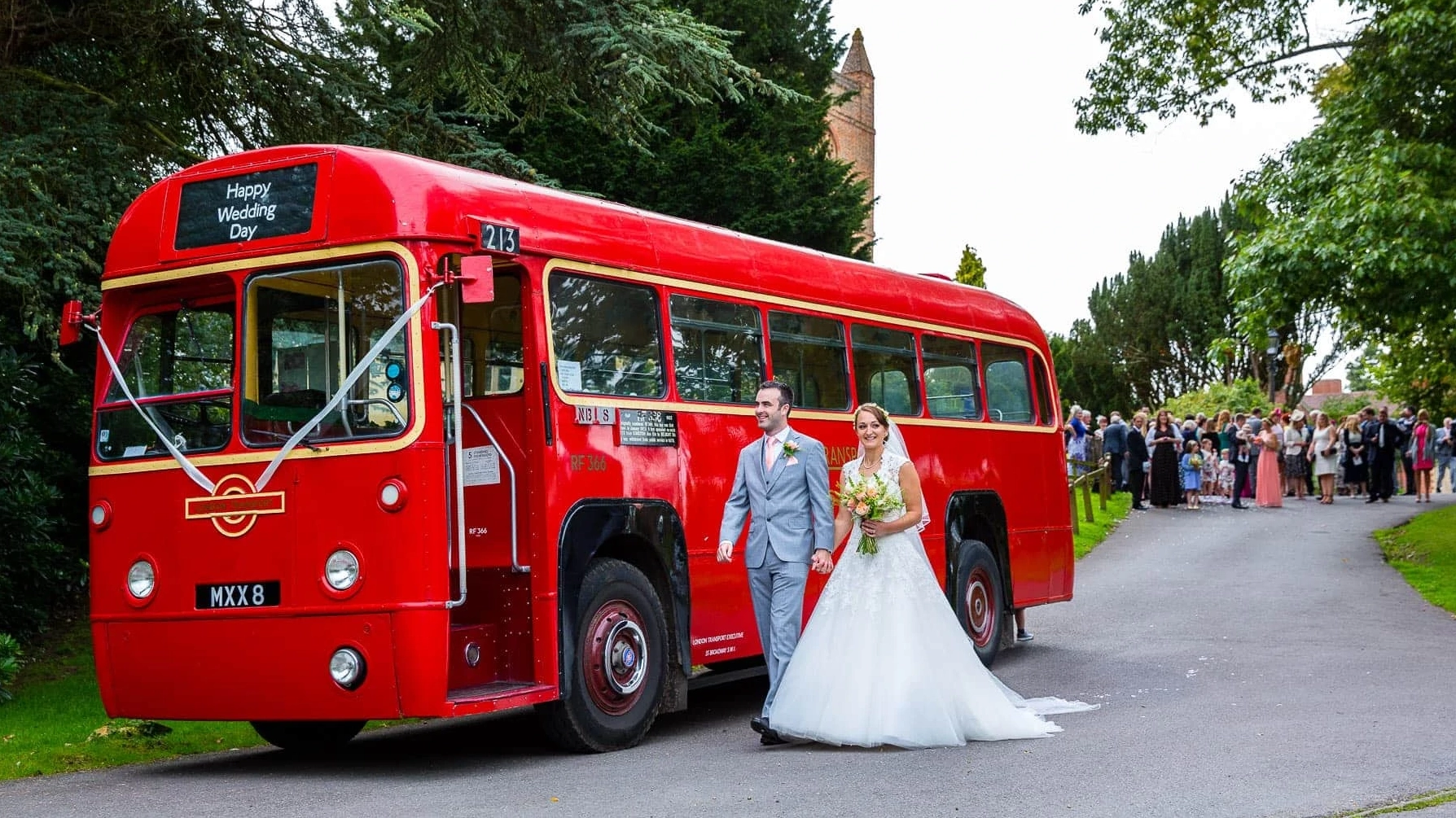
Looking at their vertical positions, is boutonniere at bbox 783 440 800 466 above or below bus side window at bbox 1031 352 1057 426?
below

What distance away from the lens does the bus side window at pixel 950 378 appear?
13836 mm

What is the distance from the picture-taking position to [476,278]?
873cm

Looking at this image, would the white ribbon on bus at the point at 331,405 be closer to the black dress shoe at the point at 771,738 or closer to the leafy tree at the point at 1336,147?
the black dress shoe at the point at 771,738

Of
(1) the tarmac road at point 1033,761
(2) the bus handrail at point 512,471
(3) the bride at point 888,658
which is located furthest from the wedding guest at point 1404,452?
(2) the bus handrail at point 512,471

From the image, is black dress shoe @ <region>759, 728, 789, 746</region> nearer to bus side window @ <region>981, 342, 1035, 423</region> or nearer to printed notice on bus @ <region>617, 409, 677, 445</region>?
printed notice on bus @ <region>617, 409, 677, 445</region>

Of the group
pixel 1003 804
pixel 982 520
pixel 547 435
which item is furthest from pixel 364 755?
pixel 982 520

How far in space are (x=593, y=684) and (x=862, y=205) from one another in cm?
2100

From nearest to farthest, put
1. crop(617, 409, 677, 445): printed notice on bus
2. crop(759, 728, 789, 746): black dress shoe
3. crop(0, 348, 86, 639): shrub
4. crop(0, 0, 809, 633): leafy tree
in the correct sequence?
crop(759, 728, 789, 746): black dress shoe → crop(617, 409, 677, 445): printed notice on bus → crop(0, 348, 86, 639): shrub → crop(0, 0, 809, 633): leafy tree

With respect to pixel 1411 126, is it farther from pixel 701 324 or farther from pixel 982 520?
pixel 701 324

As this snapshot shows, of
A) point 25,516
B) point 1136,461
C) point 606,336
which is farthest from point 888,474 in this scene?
point 1136,461

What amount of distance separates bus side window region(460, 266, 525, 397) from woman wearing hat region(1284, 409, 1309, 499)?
29712 mm

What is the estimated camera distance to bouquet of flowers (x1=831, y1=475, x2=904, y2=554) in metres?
10.2

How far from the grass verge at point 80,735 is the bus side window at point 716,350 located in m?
3.47

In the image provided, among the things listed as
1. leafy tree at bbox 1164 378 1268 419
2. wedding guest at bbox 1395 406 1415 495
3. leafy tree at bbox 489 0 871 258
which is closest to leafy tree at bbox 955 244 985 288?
leafy tree at bbox 1164 378 1268 419
